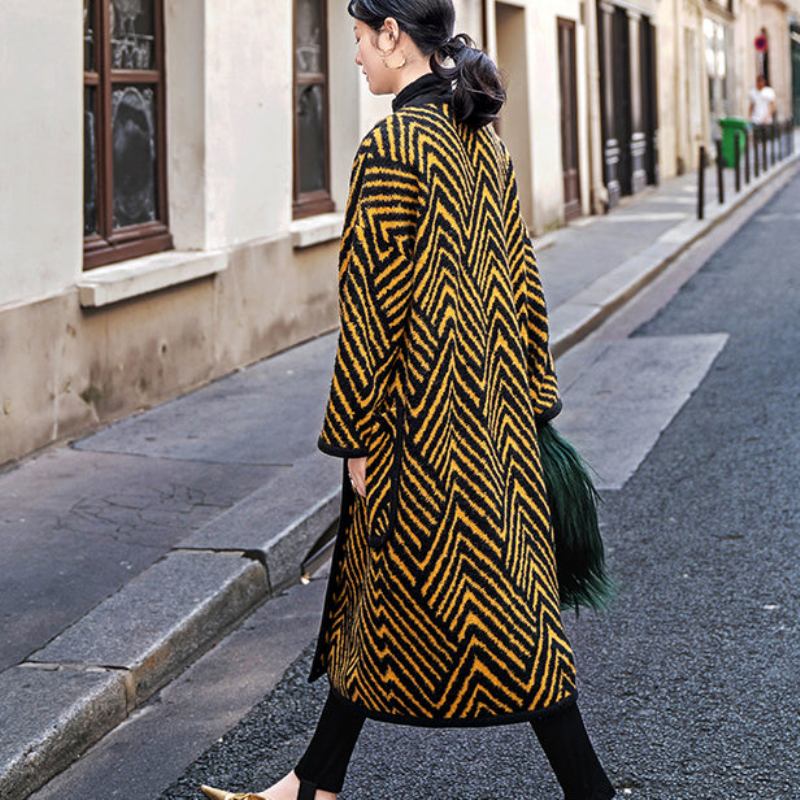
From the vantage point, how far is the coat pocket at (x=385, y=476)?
119 inches

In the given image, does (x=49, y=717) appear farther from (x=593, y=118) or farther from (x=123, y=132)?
(x=593, y=118)

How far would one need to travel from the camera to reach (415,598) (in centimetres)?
304

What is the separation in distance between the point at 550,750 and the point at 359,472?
63 cm

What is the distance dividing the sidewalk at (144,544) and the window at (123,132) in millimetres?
912

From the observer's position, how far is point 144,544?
573 centimetres

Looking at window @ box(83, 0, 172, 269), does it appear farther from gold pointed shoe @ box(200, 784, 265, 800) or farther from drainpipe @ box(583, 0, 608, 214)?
drainpipe @ box(583, 0, 608, 214)

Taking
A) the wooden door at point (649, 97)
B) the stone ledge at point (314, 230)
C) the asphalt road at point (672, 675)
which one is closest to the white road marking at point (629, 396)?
the asphalt road at point (672, 675)

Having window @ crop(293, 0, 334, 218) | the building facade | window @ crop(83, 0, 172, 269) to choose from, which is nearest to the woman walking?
the building facade

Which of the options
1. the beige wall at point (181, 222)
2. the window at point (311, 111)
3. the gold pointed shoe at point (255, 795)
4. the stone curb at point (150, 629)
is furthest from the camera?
the window at point (311, 111)

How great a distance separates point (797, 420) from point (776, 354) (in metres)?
2.23

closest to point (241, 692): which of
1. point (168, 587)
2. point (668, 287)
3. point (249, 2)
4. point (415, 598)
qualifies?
point (168, 587)

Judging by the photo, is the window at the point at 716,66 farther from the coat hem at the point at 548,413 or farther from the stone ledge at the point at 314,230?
the coat hem at the point at 548,413

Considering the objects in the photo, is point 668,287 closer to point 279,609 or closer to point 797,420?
point 797,420

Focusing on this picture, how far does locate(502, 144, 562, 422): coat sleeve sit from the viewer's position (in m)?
3.20
